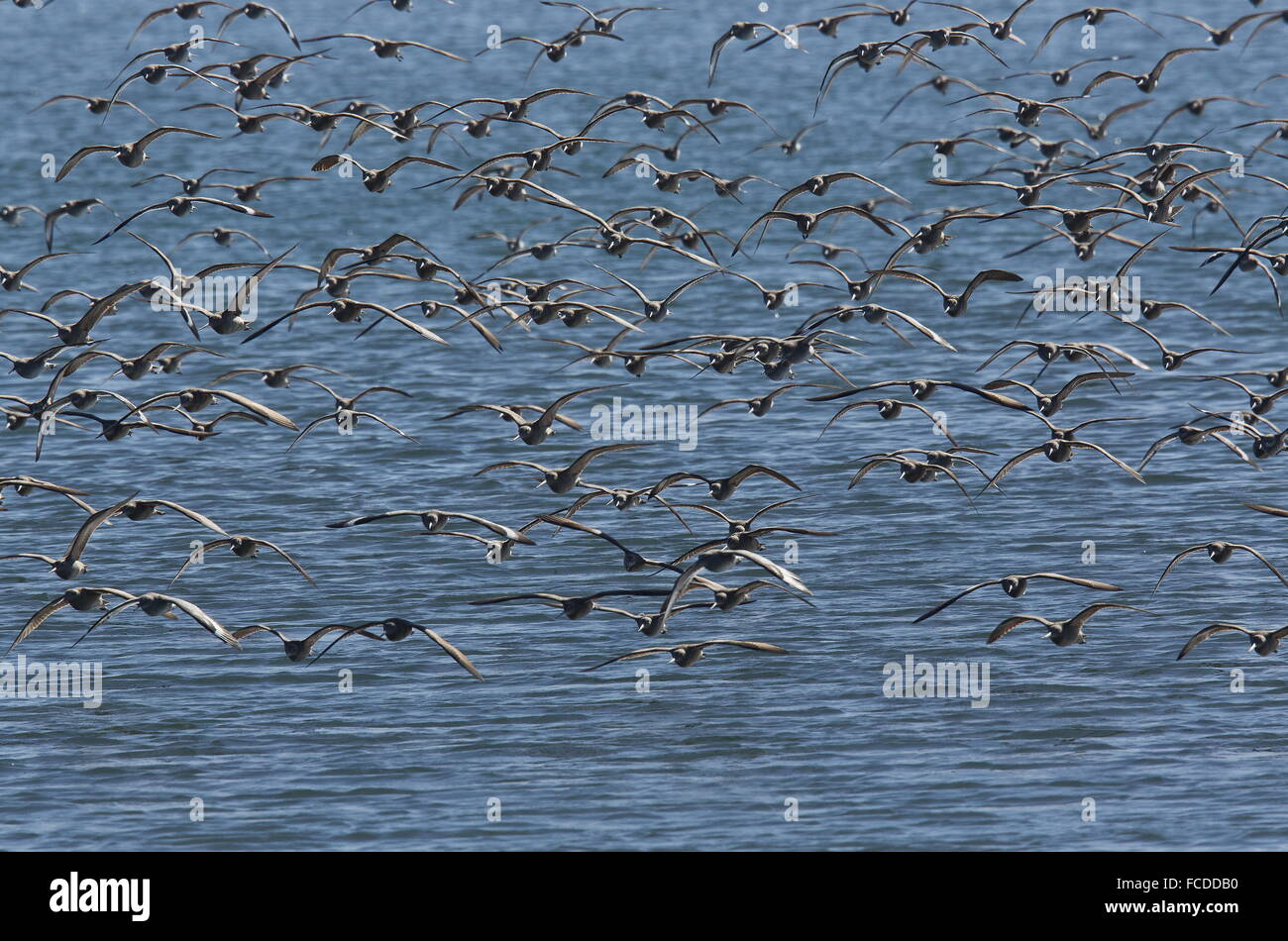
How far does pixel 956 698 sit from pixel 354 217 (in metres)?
67.6

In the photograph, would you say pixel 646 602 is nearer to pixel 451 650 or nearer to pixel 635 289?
pixel 635 289

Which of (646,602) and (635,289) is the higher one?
(635,289)

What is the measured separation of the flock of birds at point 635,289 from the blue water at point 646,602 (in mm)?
839

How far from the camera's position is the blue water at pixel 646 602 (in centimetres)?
4003

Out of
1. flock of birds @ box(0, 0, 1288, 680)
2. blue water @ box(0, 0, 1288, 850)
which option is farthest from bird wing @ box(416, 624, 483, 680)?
blue water @ box(0, 0, 1288, 850)

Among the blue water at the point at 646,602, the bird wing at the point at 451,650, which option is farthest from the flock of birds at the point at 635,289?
the blue water at the point at 646,602

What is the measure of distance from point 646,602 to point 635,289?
12.1m

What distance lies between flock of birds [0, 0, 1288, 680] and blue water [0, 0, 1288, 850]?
2.75 ft

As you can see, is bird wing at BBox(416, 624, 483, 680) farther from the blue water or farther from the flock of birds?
the blue water

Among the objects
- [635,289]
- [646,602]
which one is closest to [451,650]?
[635,289]

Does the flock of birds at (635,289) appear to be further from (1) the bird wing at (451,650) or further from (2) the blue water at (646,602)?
(2) the blue water at (646,602)

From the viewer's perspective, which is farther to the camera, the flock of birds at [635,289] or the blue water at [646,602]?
A: the flock of birds at [635,289]

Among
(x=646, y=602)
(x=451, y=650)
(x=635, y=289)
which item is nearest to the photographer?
(x=451, y=650)

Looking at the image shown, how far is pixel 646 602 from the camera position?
51875 millimetres
